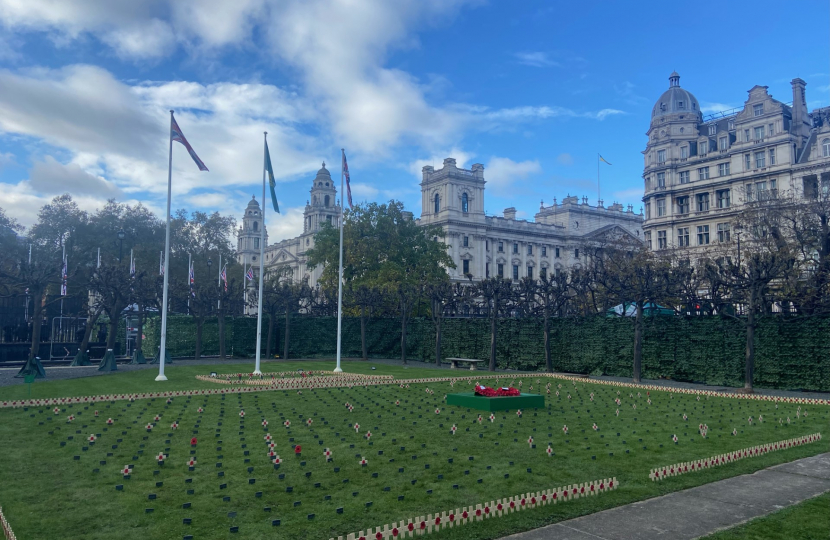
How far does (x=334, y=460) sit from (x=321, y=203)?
113 metres

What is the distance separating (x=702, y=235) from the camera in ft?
222

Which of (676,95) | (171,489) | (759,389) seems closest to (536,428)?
(171,489)

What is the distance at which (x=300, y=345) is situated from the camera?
48.0m

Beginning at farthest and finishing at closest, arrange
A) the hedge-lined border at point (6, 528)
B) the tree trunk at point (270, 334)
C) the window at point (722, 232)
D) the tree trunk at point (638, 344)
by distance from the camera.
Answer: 1. the window at point (722, 232)
2. the tree trunk at point (270, 334)
3. the tree trunk at point (638, 344)
4. the hedge-lined border at point (6, 528)

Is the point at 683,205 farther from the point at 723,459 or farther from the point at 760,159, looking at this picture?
the point at 723,459

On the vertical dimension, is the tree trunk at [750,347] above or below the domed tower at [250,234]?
below

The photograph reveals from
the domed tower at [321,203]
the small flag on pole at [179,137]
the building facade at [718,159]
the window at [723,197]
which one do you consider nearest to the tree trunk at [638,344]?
the small flag on pole at [179,137]

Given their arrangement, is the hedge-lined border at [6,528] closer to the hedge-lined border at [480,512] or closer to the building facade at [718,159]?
the hedge-lined border at [480,512]

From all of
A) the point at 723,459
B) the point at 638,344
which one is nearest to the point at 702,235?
the point at 638,344

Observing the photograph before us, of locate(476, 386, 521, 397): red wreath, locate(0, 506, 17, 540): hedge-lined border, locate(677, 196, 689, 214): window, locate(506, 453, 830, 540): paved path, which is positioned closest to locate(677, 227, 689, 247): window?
locate(677, 196, 689, 214): window

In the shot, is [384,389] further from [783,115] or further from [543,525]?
[783,115]

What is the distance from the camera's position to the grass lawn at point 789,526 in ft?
22.6

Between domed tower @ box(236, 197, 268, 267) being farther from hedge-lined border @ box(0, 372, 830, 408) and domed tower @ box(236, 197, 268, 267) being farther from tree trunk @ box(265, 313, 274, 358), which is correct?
hedge-lined border @ box(0, 372, 830, 408)

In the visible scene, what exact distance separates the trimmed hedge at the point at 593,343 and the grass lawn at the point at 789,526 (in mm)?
19687
